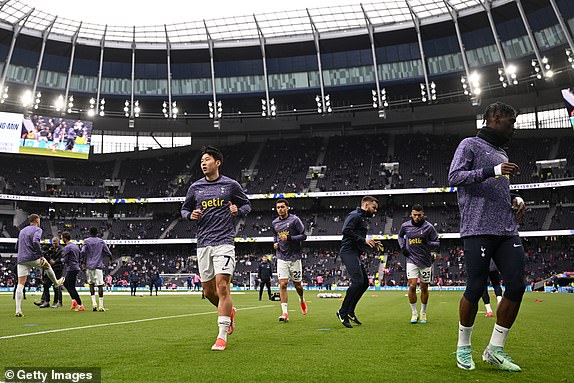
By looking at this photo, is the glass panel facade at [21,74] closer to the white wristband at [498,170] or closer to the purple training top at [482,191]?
the purple training top at [482,191]

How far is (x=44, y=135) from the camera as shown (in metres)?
52.4

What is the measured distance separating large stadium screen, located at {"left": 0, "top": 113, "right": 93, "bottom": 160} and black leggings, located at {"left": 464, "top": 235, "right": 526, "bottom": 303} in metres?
53.1

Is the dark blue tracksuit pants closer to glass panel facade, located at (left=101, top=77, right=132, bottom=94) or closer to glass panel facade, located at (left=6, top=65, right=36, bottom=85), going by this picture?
glass panel facade, located at (left=101, top=77, right=132, bottom=94)

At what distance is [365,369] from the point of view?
16.5ft

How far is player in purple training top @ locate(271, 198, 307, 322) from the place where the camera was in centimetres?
1206

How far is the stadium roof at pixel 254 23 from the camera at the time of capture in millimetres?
46531

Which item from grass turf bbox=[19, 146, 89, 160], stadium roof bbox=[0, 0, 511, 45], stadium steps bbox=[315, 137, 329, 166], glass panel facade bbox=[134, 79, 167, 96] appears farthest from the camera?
stadium steps bbox=[315, 137, 329, 166]

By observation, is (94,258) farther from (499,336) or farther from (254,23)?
(254,23)

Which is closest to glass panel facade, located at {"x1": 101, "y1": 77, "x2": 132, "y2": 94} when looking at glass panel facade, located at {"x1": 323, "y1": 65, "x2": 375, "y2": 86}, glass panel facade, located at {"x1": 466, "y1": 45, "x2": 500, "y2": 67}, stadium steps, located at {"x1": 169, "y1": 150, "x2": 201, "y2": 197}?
stadium steps, located at {"x1": 169, "y1": 150, "x2": 201, "y2": 197}

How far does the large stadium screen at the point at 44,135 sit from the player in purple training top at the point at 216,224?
49701 millimetres

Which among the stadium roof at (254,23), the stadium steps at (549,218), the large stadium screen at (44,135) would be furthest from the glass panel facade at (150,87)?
the stadium steps at (549,218)

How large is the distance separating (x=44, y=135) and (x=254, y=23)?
23.1 metres

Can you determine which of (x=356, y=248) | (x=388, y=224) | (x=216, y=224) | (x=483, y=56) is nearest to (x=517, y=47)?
(x=483, y=56)

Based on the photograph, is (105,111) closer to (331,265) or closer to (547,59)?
(331,265)
